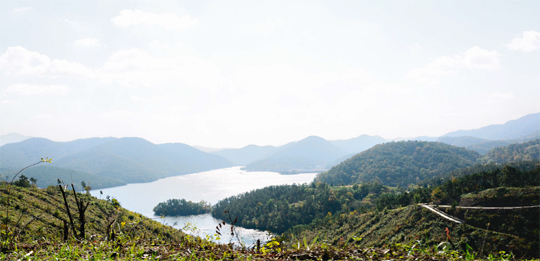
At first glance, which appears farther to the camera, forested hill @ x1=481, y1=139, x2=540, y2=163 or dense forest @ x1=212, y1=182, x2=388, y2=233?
forested hill @ x1=481, y1=139, x2=540, y2=163

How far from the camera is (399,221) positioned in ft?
170

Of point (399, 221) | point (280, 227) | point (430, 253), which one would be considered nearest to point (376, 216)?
point (399, 221)

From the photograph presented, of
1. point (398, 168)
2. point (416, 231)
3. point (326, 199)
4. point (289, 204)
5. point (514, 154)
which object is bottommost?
point (289, 204)

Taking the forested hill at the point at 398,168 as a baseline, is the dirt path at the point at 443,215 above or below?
above

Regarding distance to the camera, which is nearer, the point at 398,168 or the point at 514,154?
the point at 398,168

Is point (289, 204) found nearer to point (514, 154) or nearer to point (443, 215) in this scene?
point (443, 215)

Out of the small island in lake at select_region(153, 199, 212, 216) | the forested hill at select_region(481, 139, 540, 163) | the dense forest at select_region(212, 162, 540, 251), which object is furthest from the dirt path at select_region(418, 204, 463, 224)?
the forested hill at select_region(481, 139, 540, 163)

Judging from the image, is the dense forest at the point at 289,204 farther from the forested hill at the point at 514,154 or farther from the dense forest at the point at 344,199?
the forested hill at the point at 514,154

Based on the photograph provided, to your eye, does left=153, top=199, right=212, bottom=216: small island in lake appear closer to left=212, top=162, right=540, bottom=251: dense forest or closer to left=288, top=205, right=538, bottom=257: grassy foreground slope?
left=212, top=162, right=540, bottom=251: dense forest

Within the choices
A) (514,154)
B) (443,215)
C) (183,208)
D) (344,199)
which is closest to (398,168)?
(514,154)

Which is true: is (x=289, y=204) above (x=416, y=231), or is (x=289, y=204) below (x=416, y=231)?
below

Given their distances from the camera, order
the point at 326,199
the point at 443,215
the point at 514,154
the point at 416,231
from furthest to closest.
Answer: the point at 514,154
the point at 326,199
the point at 443,215
the point at 416,231

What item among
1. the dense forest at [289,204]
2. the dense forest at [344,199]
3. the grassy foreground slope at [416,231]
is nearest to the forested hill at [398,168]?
the dense forest at [344,199]

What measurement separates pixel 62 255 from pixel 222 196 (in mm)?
154144
